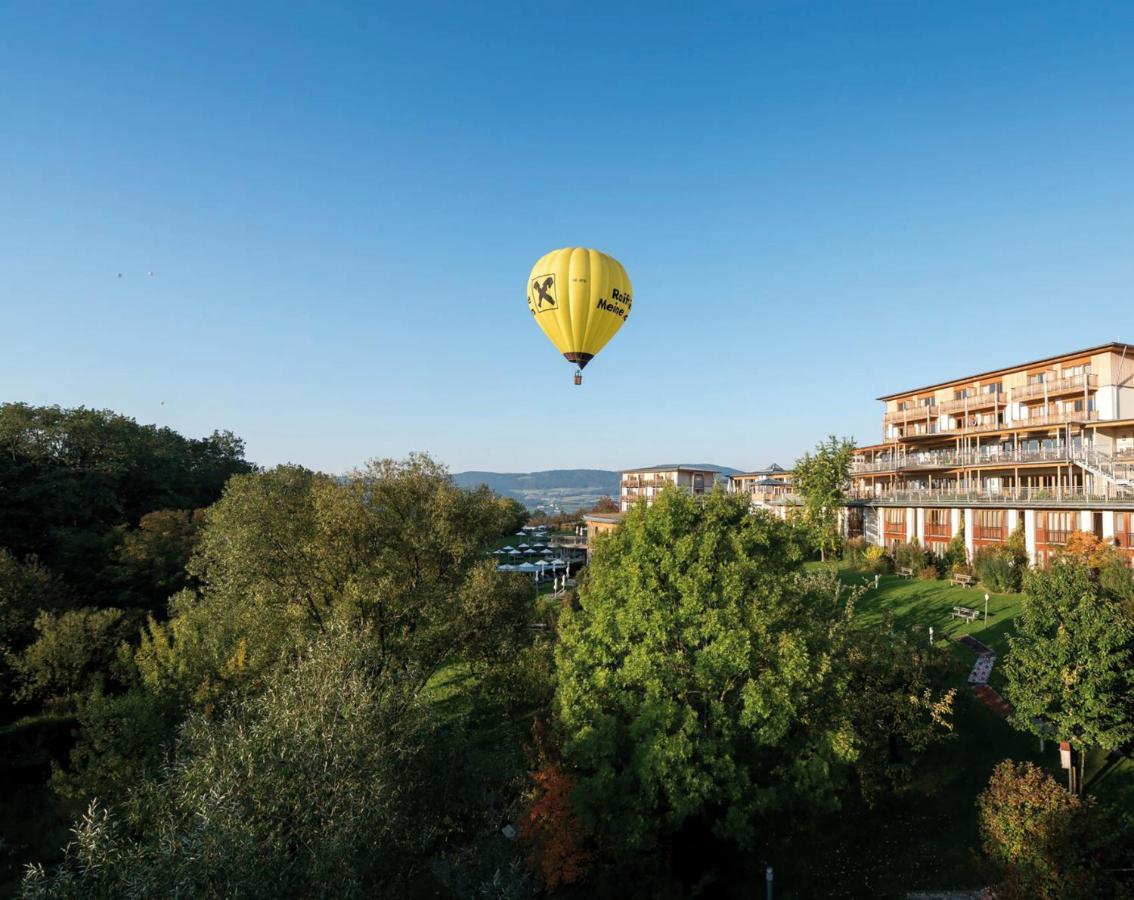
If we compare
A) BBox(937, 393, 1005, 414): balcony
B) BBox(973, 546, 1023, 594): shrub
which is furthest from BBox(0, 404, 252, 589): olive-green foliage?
BBox(937, 393, 1005, 414): balcony

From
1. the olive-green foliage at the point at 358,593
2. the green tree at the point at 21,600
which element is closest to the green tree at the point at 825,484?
the olive-green foliage at the point at 358,593

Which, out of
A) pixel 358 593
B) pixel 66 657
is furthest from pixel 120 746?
pixel 66 657

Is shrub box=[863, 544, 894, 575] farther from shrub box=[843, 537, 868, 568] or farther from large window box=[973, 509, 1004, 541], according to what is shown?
large window box=[973, 509, 1004, 541]

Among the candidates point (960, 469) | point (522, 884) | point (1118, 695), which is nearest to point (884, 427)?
point (960, 469)

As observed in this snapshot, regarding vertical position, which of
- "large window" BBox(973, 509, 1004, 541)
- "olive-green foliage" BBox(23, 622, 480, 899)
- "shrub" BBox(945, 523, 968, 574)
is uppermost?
"large window" BBox(973, 509, 1004, 541)

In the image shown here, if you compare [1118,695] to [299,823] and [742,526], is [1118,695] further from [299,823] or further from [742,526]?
[299,823]

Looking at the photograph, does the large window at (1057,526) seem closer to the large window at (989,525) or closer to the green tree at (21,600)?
the large window at (989,525)

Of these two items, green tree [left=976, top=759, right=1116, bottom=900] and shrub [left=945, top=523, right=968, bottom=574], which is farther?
shrub [left=945, top=523, right=968, bottom=574]
